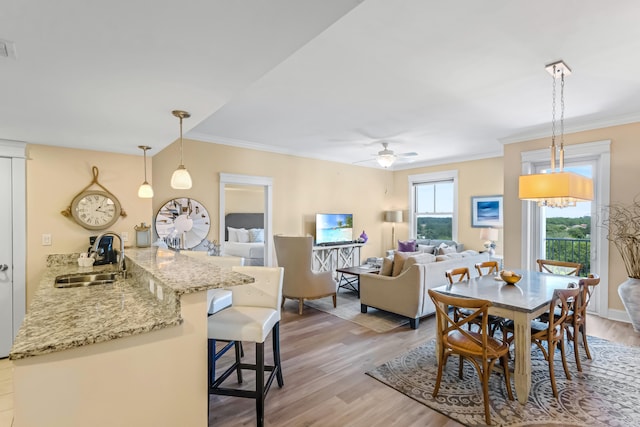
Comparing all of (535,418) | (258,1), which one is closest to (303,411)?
(535,418)

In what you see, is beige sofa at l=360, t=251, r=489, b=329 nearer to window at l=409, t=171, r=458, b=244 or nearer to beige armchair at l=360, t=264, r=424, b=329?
beige armchair at l=360, t=264, r=424, b=329

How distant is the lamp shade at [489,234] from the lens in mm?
5852

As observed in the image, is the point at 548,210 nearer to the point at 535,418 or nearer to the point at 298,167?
the point at 535,418

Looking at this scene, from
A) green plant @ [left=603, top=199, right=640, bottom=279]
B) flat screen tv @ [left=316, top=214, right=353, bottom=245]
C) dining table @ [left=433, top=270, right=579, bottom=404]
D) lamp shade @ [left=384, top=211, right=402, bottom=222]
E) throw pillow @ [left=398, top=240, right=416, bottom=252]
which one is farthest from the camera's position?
lamp shade @ [left=384, top=211, right=402, bottom=222]

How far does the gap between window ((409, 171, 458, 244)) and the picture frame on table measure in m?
0.44

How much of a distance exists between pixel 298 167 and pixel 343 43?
3899 mm

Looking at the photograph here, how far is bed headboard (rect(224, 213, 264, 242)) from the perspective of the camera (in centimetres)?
850

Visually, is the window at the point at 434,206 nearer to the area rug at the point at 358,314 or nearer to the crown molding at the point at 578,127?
the crown molding at the point at 578,127


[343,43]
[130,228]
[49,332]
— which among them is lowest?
[49,332]

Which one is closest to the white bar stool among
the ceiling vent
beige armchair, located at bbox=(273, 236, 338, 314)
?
the ceiling vent

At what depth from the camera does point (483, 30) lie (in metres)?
2.15

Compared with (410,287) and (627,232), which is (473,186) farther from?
(410,287)

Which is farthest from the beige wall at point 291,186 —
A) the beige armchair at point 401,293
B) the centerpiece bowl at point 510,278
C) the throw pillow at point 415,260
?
the centerpiece bowl at point 510,278

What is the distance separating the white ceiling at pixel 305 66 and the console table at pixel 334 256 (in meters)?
2.68
